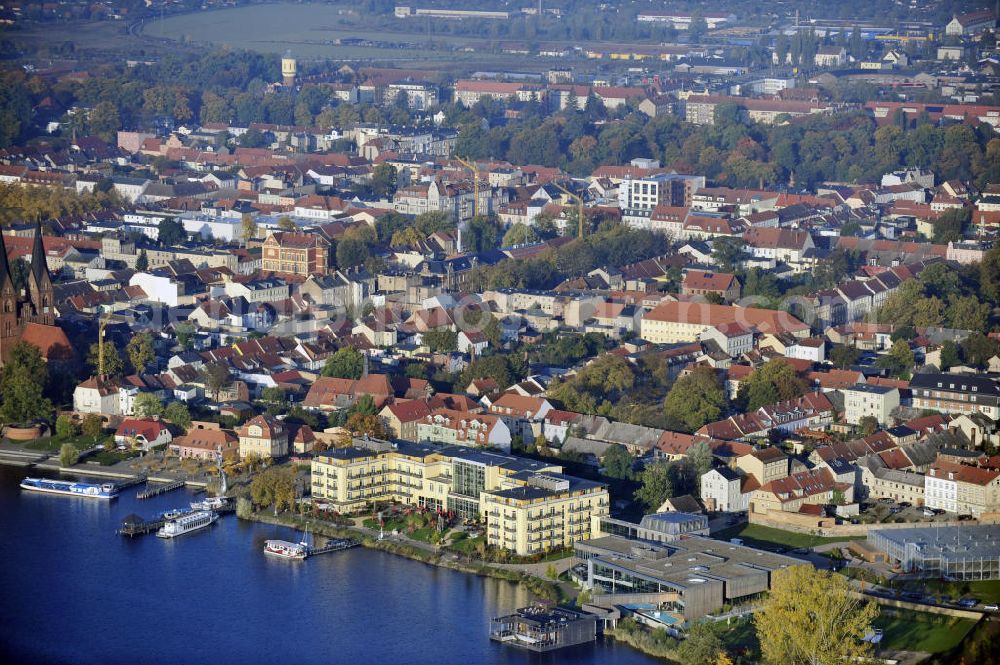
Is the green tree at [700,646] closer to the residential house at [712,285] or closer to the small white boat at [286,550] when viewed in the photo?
the small white boat at [286,550]

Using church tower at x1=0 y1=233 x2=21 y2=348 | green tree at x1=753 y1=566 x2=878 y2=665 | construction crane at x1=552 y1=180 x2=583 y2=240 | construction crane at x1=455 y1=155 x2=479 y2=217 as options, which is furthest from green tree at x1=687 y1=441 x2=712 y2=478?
construction crane at x1=455 y1=155 x2=479 y2=217

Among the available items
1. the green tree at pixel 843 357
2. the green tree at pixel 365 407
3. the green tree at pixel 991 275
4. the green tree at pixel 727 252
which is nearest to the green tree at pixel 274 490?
the green tree at pixel 365 407

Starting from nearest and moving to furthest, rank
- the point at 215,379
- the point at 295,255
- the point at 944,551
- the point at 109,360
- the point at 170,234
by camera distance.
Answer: the point at 944,551 < the point at 215,379 < the point at 109,360 < the point at 295,255 < the point at 170,234

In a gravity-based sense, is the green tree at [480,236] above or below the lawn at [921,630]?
below

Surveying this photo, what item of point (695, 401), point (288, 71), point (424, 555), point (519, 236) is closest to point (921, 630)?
point (424, 555)

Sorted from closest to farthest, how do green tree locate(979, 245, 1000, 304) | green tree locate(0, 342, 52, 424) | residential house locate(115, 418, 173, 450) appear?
1. residential house locate(115, 418, 173, 450)
2. green tree locate(0, 342, 52, 424)
3. green tree locate(979, 245, 1000, 304)

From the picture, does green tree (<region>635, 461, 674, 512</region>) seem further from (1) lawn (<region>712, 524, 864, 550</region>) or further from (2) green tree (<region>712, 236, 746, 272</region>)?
(2) green tree (<region>712, 236, 746, 272</region>)

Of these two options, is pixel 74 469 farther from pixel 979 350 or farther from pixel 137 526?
pixel 979 350
